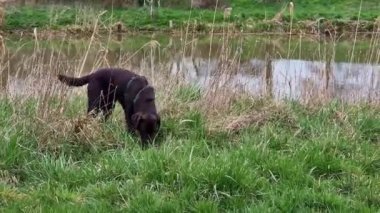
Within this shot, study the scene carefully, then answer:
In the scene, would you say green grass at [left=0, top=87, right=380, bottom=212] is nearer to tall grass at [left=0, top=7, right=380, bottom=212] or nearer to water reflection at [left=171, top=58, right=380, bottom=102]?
tall grass at [left=0, top=7, right=380, bottom=212]

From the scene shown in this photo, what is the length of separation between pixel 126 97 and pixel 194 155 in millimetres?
1376

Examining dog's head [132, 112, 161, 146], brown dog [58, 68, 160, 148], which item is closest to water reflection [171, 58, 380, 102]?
brown dog [58, 68, 160, 148]

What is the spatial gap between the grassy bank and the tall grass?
541 inches

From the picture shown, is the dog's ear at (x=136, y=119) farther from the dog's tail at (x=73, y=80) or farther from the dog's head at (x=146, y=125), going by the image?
the dog's tail at (x=73, y=80)

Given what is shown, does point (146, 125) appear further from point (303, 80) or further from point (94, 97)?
point (303, 80)

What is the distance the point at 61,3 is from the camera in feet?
93.7

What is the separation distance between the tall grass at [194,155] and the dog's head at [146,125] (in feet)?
0.37

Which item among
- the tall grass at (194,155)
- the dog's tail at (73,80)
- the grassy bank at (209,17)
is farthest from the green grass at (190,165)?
the grassy bank at (209,17)

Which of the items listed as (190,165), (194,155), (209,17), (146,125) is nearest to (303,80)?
(146,125)

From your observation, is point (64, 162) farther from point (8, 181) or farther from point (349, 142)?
point (349, 142)

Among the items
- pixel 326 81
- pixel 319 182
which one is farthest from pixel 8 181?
pixel 326 81

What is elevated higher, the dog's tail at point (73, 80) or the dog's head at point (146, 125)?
the dog's tail at point (73, 80)

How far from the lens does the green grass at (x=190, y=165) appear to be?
13.8 feet

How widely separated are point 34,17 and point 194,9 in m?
7.28
